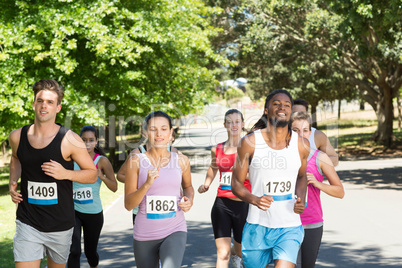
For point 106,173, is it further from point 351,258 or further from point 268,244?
point 351,258

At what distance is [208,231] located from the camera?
9.23 metres

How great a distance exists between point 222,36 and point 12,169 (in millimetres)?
27713

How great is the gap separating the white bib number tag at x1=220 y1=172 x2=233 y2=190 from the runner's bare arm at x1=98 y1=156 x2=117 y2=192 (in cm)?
124

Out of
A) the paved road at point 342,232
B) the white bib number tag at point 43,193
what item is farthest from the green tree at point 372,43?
the white bib number tag at point 43,193

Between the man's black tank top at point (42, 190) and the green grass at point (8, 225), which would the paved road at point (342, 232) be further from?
the man's black tank top at point (42, 190)

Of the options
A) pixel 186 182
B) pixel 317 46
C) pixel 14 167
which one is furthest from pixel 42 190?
pixel 317 46

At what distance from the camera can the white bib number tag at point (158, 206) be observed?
4441 mm

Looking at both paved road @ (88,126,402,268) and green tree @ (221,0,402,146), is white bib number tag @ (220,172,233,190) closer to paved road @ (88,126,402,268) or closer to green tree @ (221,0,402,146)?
paved road @ (88,126,402,268)

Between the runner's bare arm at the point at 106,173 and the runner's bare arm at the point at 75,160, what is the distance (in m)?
1.47

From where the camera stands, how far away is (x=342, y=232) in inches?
353

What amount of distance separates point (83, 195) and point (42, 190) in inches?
66.8

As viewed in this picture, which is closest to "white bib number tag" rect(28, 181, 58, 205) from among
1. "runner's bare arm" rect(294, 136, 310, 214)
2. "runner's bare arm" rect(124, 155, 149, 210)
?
"runner's bare arm" rect(124, 155, 149, 210)

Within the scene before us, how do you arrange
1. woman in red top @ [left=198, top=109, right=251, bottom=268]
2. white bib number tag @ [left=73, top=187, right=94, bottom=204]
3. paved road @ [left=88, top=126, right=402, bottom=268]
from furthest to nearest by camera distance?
paved road @ [left=88, top=126, right=402, bottom=268], woman in red top @ [left=198, top=109, right=251, bottom=268], white bib number tag @ [left=73, top=187, right=94, bottom=204]

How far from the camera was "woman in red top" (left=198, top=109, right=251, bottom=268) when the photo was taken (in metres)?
6.05
